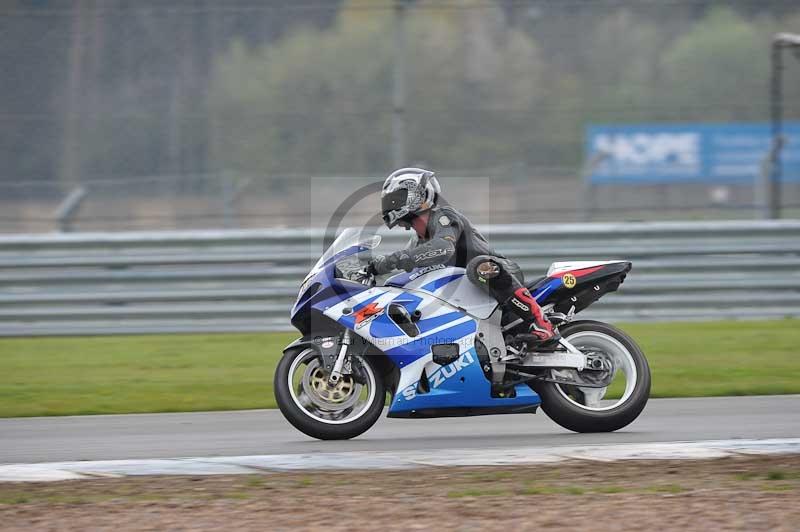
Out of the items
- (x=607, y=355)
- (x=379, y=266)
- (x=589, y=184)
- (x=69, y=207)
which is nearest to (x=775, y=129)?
(x=589, y=184)

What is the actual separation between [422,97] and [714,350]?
445 cm

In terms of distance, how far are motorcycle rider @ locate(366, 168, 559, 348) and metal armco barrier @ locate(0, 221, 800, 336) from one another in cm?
494

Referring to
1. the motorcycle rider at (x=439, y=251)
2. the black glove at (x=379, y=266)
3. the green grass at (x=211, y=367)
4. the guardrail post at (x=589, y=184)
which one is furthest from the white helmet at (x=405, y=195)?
the guardrail post at (x=589, y=184)

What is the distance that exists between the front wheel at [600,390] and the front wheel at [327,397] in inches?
40.2

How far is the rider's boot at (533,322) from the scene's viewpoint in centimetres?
742

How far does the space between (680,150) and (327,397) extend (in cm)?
798

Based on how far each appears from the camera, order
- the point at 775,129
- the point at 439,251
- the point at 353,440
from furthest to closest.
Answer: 1. the point at 775,129
2. the point at 353,440
3. the point at 439,251

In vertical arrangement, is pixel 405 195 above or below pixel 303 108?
below

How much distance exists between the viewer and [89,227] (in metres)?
13.3

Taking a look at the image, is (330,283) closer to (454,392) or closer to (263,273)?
(454,392)

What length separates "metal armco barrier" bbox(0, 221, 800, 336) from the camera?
1257 cm

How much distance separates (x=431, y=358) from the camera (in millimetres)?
7398

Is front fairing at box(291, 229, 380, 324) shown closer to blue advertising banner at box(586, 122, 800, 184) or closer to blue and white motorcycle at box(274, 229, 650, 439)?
blue and white motorcycle at box(274, 229, 650, 439)

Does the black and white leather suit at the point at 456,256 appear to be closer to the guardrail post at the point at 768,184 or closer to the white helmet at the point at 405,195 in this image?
the white helmet at the point at 405,195
